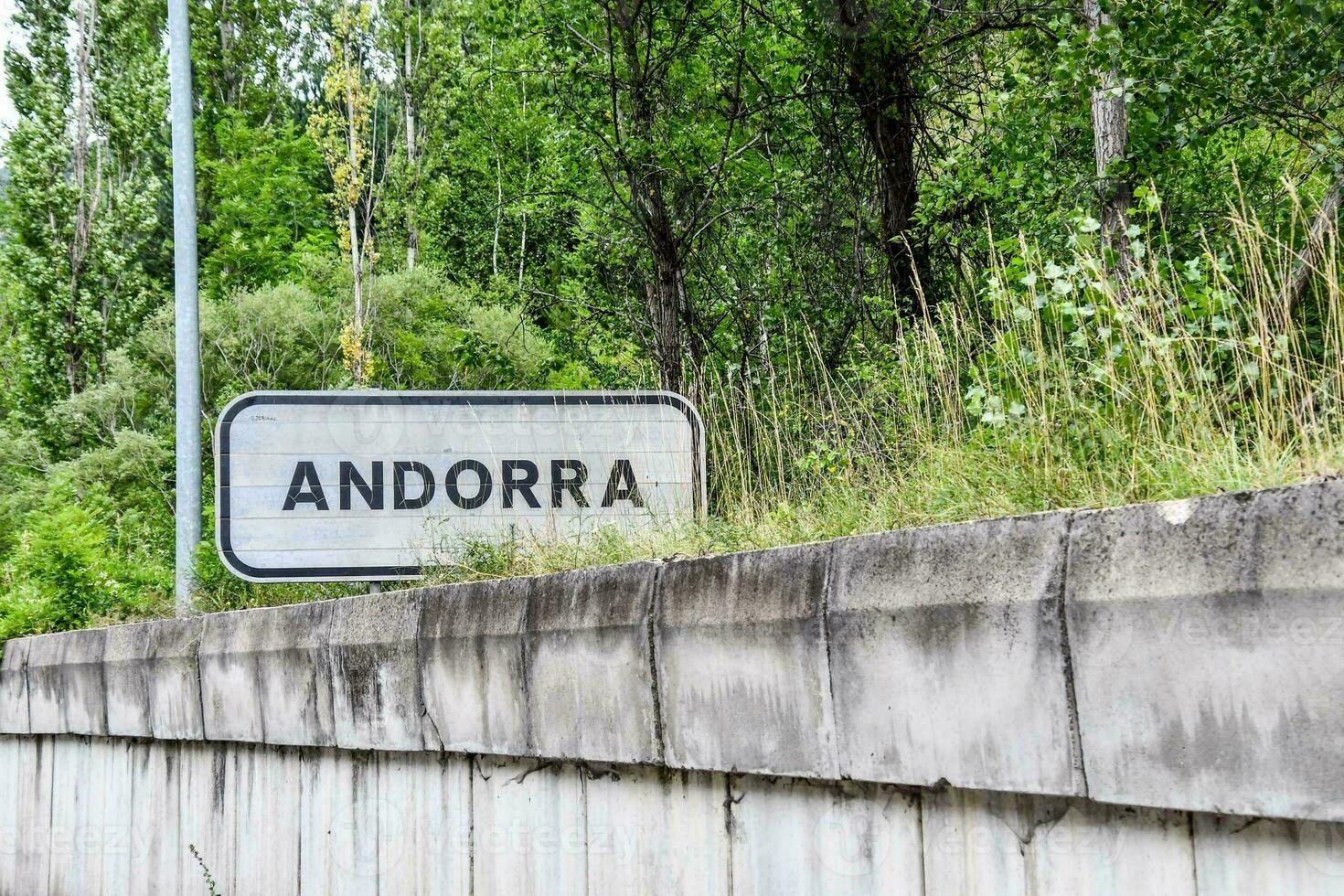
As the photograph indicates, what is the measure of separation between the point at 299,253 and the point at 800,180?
88.4 feet

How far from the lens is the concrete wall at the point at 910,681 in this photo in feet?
7.96

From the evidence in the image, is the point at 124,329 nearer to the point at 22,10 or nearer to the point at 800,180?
the point at 22,10

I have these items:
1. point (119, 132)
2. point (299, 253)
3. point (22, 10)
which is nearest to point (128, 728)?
point (119, 132)

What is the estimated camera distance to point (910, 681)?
123 inches

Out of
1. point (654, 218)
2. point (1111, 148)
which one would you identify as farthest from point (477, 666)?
point (654, 218)

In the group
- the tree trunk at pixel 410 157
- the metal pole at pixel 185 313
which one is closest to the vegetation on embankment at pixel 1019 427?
the metal pole at pixel 185 313

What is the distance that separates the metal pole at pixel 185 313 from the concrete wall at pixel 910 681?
3139 millimetres

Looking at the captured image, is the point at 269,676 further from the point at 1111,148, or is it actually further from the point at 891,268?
the point at 891,268

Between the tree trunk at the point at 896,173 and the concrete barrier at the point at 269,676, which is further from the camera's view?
the tree trunk at the point at 896,173

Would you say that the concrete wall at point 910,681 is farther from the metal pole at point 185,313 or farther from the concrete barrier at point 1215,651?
the metal pole at point 185,313

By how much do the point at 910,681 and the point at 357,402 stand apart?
13.1 ft

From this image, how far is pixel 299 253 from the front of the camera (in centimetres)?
3600

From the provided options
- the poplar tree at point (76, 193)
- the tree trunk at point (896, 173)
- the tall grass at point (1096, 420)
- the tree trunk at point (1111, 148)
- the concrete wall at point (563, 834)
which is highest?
the poplar tree at point (76, 193)

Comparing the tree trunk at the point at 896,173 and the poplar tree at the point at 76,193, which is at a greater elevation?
the poplar tree at the point at 76,193
